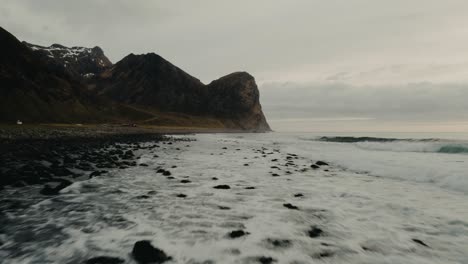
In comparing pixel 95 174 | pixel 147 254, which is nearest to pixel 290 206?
pixel 147 254

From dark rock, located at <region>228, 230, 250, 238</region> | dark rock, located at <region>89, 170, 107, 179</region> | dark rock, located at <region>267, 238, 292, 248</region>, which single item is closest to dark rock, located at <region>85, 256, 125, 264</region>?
dark rock, located at <region>228, 230, 250, 238</region>

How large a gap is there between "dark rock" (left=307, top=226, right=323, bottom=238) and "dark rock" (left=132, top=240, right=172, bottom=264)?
287 centimetres

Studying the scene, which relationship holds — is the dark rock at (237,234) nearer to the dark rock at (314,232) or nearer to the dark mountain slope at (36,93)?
the dark rock at (314,232)

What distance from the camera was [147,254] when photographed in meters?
4.60

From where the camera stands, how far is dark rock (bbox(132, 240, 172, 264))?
14.8 feet

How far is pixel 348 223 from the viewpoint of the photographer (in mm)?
6480

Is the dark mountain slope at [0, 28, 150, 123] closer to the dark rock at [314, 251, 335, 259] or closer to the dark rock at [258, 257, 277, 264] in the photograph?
the dark rock at [258, 257, 277, 264]

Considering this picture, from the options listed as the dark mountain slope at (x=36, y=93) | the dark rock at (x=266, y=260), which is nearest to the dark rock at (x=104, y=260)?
the dark rock at (x=266, y=260)

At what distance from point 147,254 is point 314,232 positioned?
3.37 m

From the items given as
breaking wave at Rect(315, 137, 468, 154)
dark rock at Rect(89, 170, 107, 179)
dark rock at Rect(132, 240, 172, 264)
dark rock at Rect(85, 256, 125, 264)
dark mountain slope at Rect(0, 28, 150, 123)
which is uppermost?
dark mountain slope at Rect(0, 28, 150, 123)

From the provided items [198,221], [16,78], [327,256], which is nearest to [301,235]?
[327,256]

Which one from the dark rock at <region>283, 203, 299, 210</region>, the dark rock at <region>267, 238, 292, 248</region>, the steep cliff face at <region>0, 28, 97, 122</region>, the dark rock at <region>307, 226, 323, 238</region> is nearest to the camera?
the dark rock at <region>267, 238, 292, 248</region>

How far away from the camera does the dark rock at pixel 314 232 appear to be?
18.8ft

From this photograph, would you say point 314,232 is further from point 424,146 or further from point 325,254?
point 424,146
